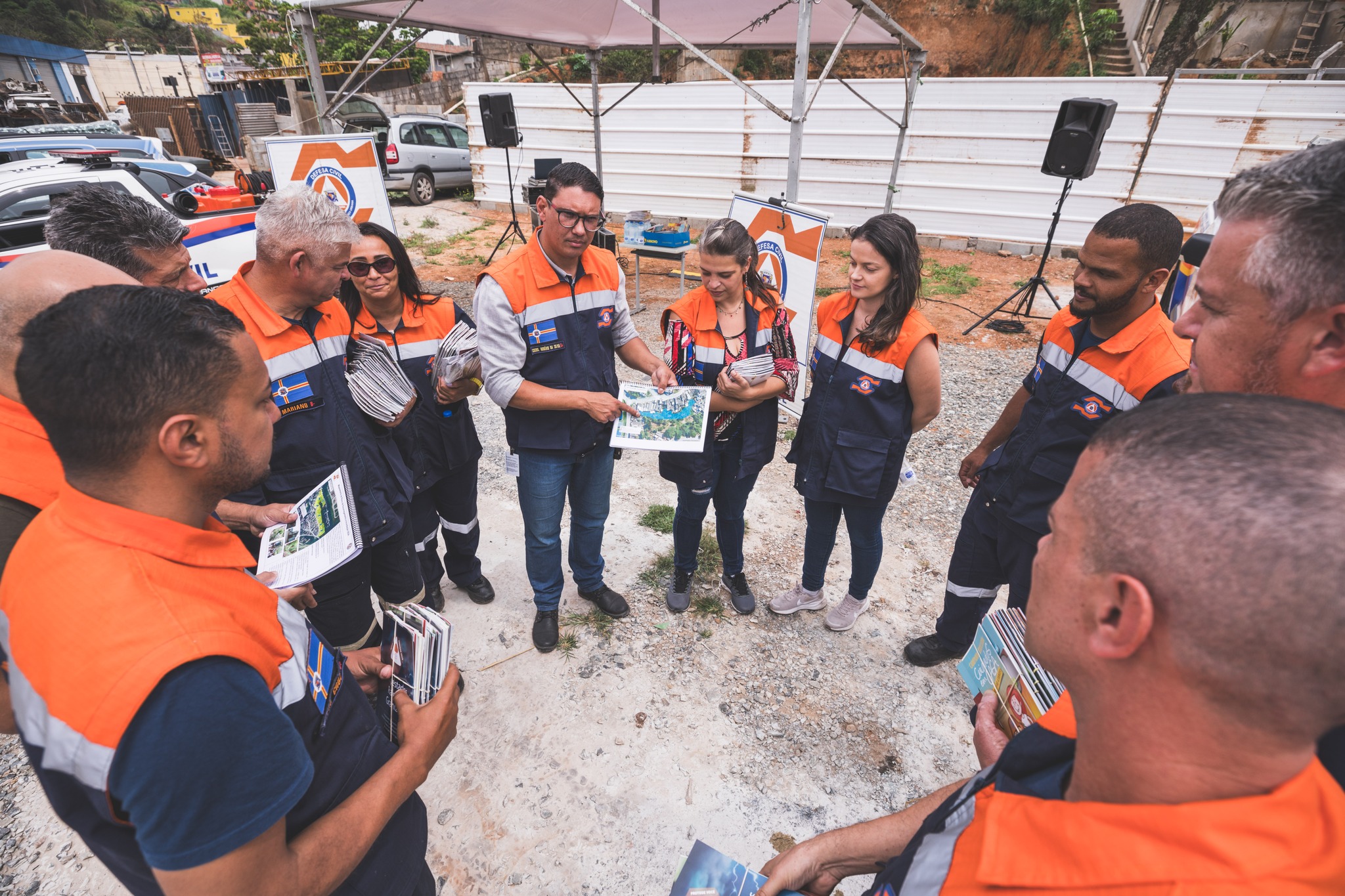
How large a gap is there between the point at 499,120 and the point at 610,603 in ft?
29.8

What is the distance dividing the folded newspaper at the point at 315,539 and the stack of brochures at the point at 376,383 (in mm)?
368

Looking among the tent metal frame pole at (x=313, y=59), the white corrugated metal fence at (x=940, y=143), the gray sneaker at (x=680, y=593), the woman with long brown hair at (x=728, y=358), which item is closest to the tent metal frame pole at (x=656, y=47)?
the white corrugated metal fence at (x=940, y=143)

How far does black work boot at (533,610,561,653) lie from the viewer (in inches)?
120

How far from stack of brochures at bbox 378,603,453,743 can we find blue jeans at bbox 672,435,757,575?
→ 1.62 meters

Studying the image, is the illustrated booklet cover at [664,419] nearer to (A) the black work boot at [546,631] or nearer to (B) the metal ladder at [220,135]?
(A) the black work boot at [546,631]

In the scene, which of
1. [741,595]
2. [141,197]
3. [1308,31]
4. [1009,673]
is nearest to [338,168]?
[141,197]

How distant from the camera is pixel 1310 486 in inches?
23.7

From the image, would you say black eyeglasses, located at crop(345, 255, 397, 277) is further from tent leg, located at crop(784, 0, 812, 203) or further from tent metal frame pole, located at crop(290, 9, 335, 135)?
tent metal frame pole, located at crop(290, 9, 335, 135)

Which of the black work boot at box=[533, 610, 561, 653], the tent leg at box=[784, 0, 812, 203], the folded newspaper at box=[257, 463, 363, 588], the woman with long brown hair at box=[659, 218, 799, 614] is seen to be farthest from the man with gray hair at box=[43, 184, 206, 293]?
the tent leg at box=[784, 0, 812, 203]

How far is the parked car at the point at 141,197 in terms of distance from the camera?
553cm

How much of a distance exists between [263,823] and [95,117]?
30765 mm

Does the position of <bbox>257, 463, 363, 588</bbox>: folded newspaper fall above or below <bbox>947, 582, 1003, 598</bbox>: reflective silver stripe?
above

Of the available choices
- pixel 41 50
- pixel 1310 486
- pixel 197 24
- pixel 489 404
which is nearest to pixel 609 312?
pixel 1310 486

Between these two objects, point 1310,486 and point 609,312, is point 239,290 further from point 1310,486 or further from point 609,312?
point 1310,486
